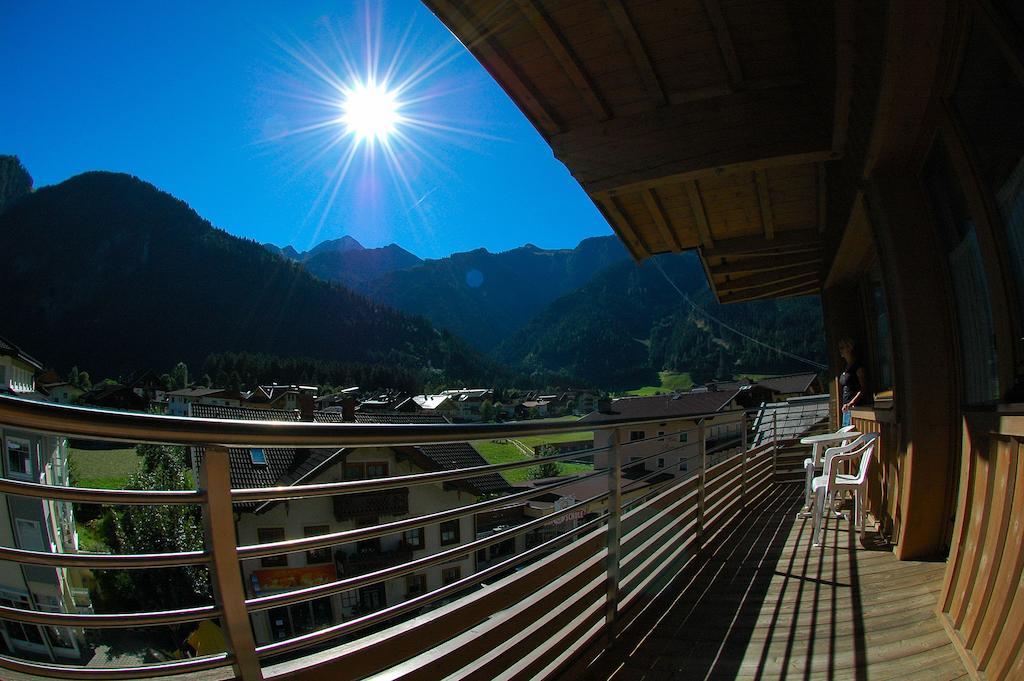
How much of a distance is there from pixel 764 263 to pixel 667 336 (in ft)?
556

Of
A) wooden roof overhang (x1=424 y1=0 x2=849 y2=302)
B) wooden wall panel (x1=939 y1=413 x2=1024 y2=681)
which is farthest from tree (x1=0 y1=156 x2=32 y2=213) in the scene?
wooden wall panel (x1=939 y1=413 x2=1024 y2=681)

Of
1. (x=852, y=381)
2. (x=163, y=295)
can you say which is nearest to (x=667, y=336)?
(x=163, y=295)

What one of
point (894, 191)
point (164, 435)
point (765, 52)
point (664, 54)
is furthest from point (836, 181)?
point (164, 435)

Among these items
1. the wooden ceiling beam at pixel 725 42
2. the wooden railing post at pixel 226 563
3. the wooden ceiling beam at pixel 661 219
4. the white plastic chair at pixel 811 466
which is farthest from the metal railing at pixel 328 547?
the white plastic chair at pixel 811 466

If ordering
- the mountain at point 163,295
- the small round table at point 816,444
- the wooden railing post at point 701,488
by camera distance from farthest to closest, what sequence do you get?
the mountain at point 163,295 < the small round table at point 816,444 < the wooden railing post at point 701,488

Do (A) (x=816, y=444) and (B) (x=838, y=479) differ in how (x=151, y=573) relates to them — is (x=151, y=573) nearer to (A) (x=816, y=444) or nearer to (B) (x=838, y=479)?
(A) (x=816, y=444)

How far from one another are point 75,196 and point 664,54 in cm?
20753

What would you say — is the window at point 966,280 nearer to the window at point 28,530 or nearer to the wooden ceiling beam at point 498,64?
the wooden ceiling beam at point 498,64

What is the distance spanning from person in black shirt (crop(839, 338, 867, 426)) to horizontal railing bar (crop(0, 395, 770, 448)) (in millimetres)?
5698

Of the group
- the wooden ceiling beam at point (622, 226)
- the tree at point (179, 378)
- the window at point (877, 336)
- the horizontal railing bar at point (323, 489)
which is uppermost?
the tree at point (179, 378)

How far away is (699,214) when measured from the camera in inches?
202

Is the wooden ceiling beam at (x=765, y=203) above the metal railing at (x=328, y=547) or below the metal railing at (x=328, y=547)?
above

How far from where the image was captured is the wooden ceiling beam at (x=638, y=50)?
2.76 metres

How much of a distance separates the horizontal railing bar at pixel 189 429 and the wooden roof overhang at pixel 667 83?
2235 millimetres
